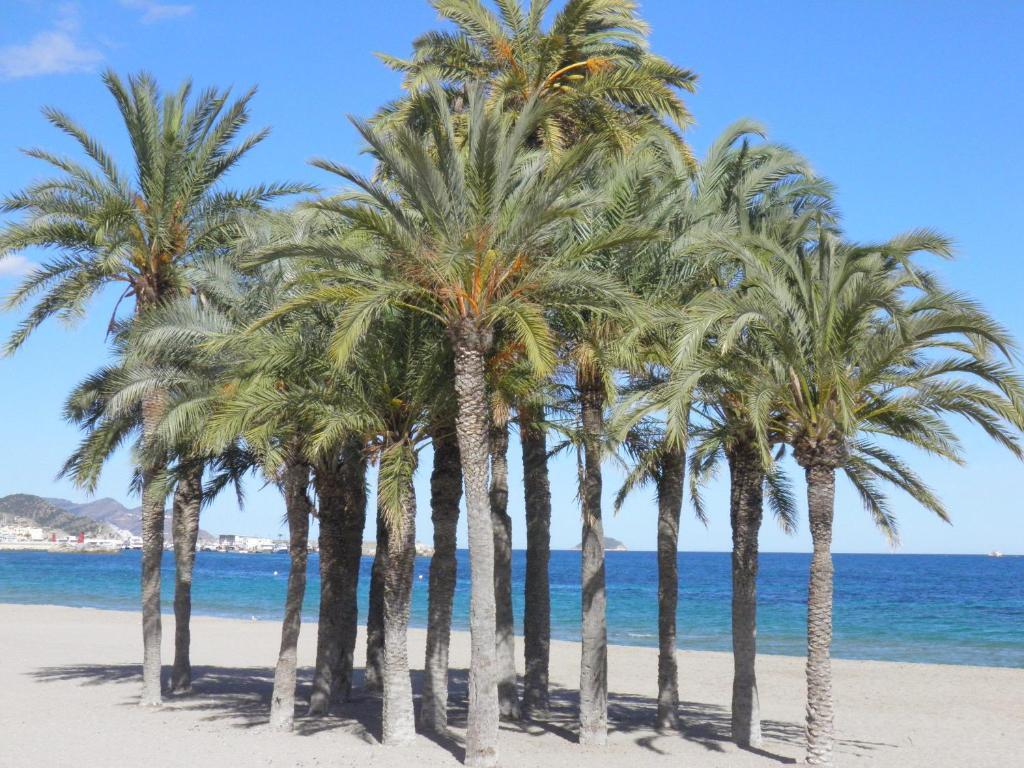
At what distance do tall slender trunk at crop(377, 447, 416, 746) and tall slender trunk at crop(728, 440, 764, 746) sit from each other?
4861mm

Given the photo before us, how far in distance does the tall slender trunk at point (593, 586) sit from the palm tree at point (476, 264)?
2.20 m

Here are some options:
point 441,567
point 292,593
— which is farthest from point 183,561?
point 441,567

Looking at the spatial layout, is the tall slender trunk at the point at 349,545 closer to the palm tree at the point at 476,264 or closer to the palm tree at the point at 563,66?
the palm tree at the point at 476,264

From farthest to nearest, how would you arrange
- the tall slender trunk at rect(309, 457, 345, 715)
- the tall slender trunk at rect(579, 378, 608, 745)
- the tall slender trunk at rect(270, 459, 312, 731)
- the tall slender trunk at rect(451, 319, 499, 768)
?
the tall slender trunk at rect(309, 457, 345, 715) → the tall slender trunk at rect(270, 459, 312, 731) → the tall slender trunk at rect(579, 378, 608, 745) → the tall slender trunk at rect(451, 319, 499, 768)

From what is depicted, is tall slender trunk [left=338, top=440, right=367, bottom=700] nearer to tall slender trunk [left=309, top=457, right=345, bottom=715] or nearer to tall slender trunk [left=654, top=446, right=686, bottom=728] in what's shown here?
tall slender trunk [left=309, top=457, right=345, bottom=715]

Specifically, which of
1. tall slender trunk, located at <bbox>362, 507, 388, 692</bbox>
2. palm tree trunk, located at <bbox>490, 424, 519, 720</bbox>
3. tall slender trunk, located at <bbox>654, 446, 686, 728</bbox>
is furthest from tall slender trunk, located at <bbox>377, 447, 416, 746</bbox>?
tall slender trunk, located at <bbox>362, 507, 388, 692</bbox>

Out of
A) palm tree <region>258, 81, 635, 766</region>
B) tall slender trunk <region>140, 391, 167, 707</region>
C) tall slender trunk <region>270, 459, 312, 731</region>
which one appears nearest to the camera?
palm tree <region>258, 81, 635, 766</region>

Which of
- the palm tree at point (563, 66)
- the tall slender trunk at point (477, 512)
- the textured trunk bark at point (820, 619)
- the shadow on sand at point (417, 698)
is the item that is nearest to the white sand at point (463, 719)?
the shadow on sand at point (417, 698)

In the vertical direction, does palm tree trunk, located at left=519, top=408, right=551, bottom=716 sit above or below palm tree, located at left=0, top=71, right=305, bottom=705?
below

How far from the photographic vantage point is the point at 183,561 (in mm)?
19703

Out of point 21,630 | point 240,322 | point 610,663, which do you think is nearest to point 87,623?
point 21,630

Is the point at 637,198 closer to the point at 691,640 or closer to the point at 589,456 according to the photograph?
the point at 589,456

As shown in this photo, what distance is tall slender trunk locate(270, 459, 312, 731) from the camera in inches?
615

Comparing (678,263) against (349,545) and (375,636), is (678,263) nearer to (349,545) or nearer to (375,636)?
(349,545)
